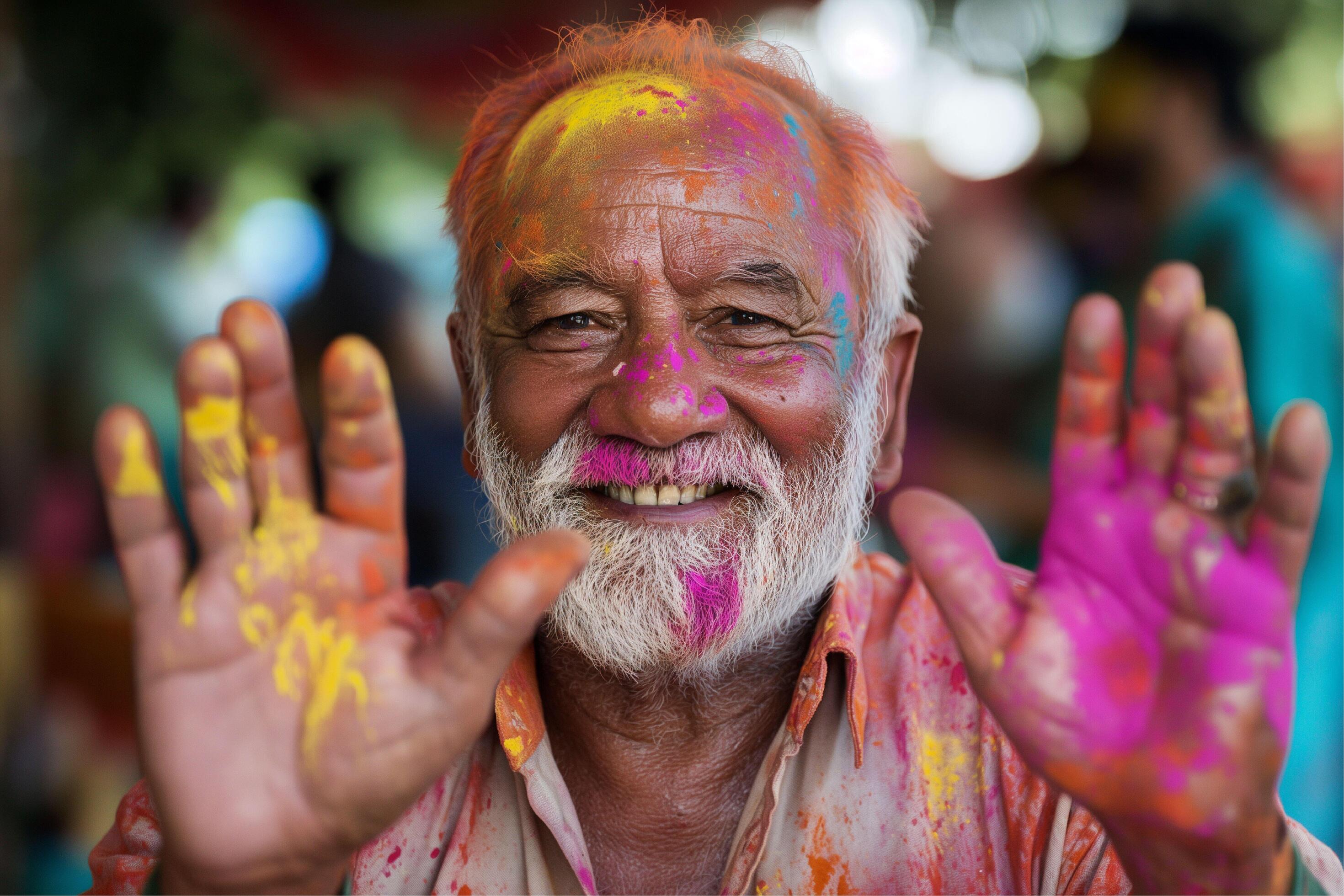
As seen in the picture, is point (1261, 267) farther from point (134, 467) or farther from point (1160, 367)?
point (134, 467)

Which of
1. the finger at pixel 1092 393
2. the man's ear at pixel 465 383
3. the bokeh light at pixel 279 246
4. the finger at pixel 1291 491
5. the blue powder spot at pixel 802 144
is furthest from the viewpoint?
the bokeh light at pixel 279 246

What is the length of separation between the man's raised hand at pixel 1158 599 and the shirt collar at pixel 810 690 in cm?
51

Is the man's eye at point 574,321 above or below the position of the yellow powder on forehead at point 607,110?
below

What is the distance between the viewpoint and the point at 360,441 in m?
1.25

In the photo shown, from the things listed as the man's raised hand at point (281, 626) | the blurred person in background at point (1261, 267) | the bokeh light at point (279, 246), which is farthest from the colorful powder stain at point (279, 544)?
the bokeh light at point (279, 246)

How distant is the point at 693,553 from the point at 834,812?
1.68 feet

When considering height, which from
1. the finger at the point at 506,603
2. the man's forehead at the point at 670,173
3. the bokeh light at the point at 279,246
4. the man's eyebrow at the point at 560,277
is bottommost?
the finger at the point at 506,603

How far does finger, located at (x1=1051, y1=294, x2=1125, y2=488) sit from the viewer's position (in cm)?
119

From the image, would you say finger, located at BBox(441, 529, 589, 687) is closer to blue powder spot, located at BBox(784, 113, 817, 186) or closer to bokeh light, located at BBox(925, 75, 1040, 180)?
blue powder spot, located at BBox(784, 113, 817, 186)

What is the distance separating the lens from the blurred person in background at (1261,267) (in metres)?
2.65

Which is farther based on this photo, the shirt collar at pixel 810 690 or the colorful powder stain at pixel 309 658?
the shirt collar at pixel 810 690

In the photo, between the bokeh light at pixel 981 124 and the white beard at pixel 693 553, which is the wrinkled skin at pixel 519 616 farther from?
the bokeh light at pixel 981 124

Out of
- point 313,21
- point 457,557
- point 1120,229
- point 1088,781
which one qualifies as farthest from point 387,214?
point 1088,781

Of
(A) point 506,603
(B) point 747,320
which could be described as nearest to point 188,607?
(A) point 506,603
